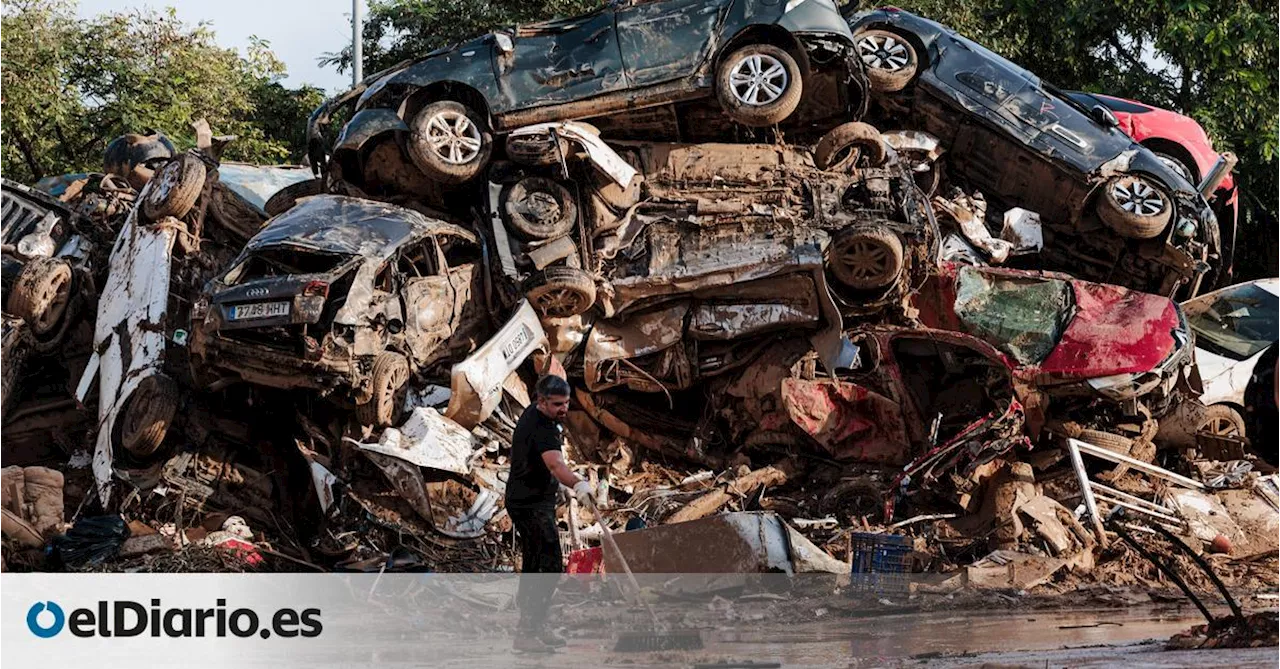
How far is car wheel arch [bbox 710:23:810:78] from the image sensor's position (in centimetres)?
1406

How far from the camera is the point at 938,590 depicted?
10.3 m

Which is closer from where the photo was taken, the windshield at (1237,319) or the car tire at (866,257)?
the car tire at (866,257)

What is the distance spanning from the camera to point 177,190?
44.4 ft

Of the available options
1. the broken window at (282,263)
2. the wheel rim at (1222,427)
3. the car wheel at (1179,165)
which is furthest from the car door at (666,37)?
the car wheel at (1179,165)

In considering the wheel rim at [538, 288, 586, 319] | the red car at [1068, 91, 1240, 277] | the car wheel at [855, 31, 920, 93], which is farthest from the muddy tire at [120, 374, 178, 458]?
the red car at [1068, 91, 1240, 277]

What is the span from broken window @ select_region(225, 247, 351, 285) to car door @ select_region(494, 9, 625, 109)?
8.65ft

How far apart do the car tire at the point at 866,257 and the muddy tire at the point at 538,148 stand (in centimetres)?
253

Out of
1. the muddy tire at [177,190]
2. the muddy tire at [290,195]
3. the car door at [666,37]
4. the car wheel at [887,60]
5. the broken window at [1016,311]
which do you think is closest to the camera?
the broken window at [1016,311]

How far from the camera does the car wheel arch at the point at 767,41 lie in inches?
554

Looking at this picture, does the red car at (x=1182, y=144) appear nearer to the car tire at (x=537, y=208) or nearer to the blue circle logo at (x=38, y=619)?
the car tire at (x=537, y=208)

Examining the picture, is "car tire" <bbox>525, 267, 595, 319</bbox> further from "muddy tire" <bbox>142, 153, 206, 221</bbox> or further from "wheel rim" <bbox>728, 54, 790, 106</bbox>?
"muddy tire" <bbox>142, 153, 206, 221</bbox>

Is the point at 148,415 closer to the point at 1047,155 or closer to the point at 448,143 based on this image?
the point at 448,143

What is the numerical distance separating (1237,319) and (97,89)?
55.0 feet

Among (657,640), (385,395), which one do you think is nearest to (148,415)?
(385,395)
